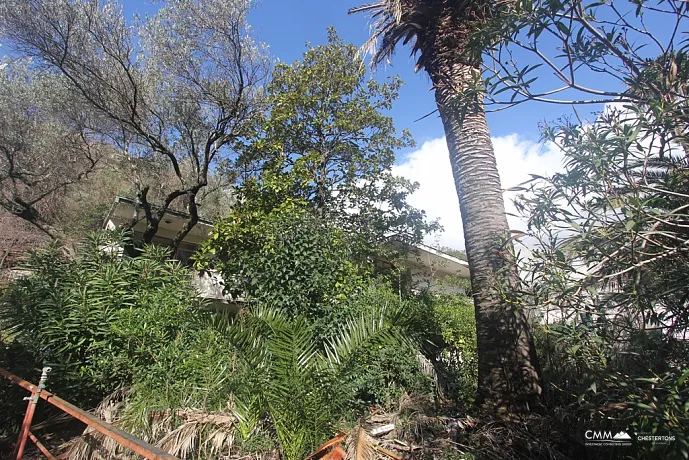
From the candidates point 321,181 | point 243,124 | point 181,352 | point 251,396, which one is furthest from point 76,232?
point 251,396

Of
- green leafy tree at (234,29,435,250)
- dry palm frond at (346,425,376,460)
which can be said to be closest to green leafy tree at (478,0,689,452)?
dry palm frond at (346,425,376,460)

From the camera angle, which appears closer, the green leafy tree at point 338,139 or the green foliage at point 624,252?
the green foliage at point 624,252

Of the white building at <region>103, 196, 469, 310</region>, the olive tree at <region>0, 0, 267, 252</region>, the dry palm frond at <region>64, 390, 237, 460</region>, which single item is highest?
the olive tree at <region>0, 0, 267, 252</region>

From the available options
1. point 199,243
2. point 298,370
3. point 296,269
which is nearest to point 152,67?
point 199,243

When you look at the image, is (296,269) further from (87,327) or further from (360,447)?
(360,447)

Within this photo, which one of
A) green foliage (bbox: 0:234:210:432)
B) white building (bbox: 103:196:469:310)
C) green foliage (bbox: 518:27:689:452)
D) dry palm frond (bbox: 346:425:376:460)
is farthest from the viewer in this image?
white building (bbox: 103:196:469:310)

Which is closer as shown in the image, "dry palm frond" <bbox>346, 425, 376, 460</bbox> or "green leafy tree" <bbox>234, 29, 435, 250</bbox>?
"dry palm frond" <bbox>346, 425, 376, 460</bbox>

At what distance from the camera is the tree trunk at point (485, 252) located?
4047 mm

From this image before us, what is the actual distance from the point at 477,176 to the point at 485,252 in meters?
0.98

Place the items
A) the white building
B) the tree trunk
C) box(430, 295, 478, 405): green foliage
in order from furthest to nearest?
1. the white building
2. box(430, 295, 478, 405): green foliage
3. the tree trunk

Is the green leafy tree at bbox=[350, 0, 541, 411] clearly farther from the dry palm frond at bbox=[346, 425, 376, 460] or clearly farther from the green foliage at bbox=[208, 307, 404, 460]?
the dry palm frond at bbox=[346, 425, 376, 460]

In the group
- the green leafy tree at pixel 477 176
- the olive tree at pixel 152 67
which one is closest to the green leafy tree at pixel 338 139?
the olive tree at pixel 152 67

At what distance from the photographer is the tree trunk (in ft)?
13.3

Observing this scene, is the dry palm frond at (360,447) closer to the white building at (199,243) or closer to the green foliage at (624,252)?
the green foliage at (624,252)
